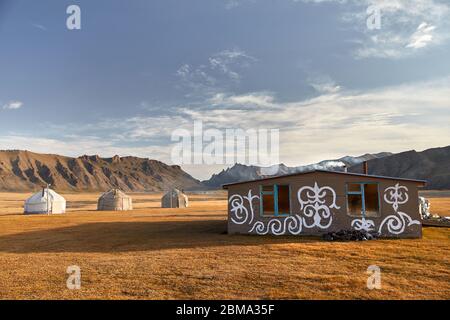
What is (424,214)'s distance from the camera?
88.8 feet

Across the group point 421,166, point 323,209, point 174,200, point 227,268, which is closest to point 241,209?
point 323,209

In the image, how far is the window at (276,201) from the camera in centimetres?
1852

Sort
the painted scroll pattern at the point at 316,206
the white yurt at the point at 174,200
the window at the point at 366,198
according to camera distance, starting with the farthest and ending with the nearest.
→ 1. the white yurt at the point at 174,200
2. the painted scroll pattern at the point at 316,206
3. the window at the point at 366,198

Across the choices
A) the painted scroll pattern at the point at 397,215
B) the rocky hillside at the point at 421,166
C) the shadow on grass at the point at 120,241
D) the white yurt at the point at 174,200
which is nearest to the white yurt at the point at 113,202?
the white yurt at the point at 174,200

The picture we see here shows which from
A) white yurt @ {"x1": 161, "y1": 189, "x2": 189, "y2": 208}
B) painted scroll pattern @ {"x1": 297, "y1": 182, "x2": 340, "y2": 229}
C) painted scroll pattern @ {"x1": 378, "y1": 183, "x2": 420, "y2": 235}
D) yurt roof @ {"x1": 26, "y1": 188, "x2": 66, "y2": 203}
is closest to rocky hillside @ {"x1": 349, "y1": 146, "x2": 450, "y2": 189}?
white yurt @ {"x1": 161, "y1": 189, "x2": 189, "y2": 208}

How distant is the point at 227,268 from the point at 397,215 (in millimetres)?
10776

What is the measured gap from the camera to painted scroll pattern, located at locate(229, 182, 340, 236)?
17938 mm

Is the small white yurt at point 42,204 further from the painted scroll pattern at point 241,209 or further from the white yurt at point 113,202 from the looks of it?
the painted scroll pattern at point 241,209

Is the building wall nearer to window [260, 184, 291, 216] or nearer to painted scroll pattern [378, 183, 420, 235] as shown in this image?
painted scroll pattern [378, 183, 420, 235]

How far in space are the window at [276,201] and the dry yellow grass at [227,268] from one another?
1.85 meters

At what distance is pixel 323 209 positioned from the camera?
707 inches

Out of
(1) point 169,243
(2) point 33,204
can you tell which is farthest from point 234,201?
(2) point 33,204
